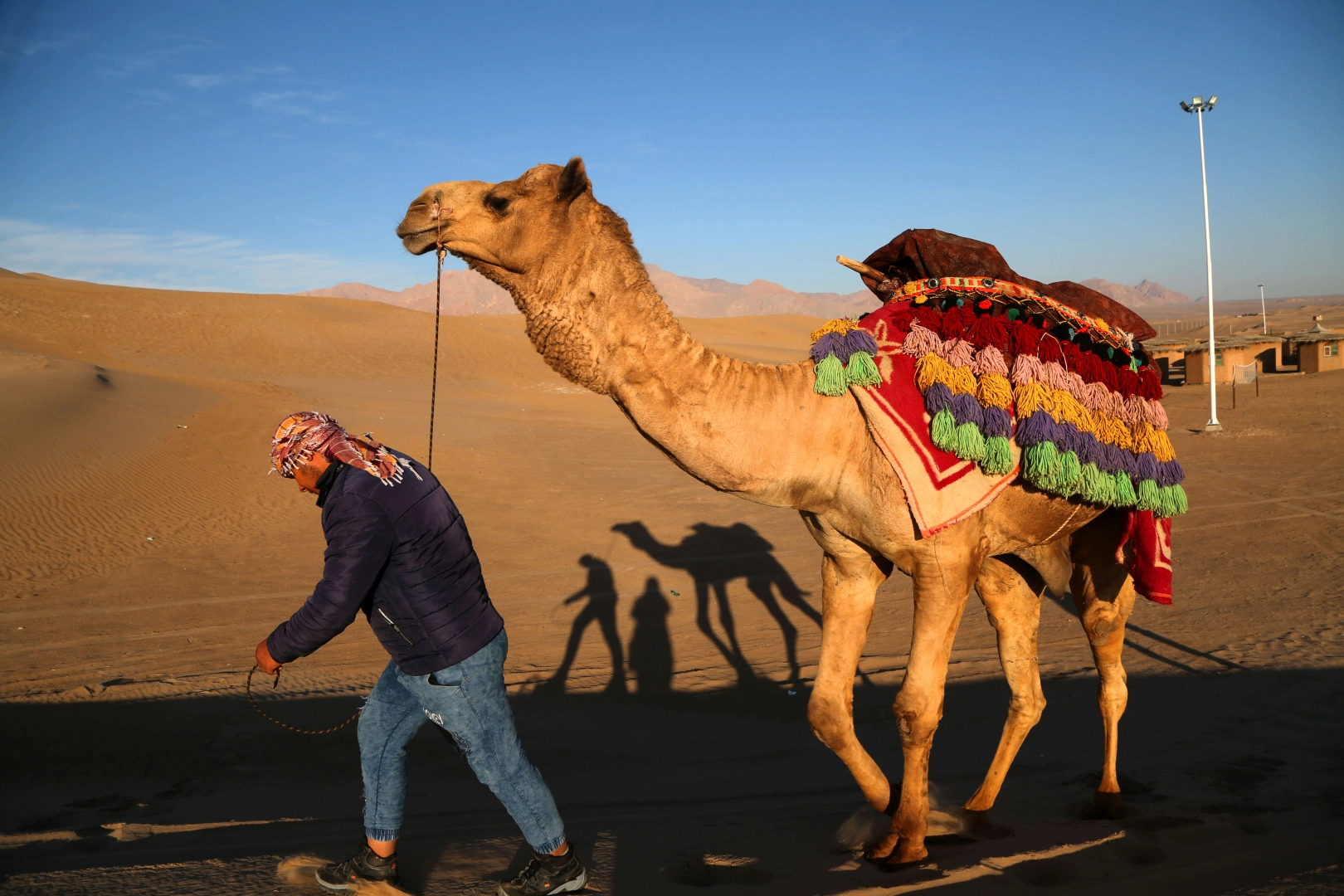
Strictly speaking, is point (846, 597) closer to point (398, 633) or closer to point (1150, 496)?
point (1150, 496)

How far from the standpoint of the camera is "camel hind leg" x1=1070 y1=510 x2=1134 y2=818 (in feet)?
16.4

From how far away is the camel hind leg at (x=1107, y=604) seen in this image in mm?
5000

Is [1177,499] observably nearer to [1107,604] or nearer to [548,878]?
[1107,604]

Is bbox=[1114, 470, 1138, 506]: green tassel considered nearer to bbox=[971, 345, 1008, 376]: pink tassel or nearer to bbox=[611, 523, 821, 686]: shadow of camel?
bbox=[971, 345, 1008, 376]: pink tassel

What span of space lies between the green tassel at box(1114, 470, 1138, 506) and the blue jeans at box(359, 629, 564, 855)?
293 cm

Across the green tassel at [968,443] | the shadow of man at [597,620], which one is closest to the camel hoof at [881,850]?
the green tassel at [968,443]

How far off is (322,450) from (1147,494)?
379 cm

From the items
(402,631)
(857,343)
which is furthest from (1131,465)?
(402,631)

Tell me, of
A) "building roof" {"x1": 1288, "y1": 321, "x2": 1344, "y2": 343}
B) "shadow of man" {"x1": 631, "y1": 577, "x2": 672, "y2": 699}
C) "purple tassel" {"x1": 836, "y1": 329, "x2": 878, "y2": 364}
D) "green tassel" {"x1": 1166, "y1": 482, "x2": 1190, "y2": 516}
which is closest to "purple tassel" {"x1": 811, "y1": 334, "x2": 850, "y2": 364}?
"purple tassel" {"x1": 836, "y1": 329, "x2": 878, "y2": 364}

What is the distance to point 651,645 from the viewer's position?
29.0 ft

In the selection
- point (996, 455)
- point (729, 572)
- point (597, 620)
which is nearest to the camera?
point (996, 455)

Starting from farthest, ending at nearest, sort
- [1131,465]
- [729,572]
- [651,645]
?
[729,572], [651,645], [1131,465]

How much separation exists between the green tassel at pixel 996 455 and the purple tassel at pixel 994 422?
0.02 metres

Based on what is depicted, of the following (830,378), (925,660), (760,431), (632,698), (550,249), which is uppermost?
(550,249)
